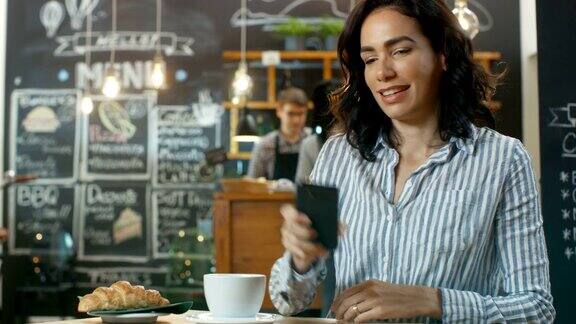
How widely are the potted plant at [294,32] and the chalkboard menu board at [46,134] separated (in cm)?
188

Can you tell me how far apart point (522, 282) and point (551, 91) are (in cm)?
251

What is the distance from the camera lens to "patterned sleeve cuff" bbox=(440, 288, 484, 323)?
67.1 inches

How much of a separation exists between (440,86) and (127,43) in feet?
21.4

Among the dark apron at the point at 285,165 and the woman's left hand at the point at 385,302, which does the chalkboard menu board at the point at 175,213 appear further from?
the woman's left hand at the point at 385,302

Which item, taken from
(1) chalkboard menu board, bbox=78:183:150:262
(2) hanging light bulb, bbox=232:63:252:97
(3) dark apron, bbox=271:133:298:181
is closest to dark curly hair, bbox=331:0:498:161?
(3) dark apron, bbox=271:133:298:181

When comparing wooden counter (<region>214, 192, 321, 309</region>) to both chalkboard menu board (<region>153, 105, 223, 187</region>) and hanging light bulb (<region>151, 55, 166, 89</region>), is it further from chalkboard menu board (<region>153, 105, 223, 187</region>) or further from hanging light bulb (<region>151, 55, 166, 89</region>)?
chalkboard menu board (<region>153, 105, 223, 187</region>)

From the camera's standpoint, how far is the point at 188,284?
7844 millimetres

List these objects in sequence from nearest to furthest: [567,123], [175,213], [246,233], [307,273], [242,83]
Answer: [307,273] < [567,123] < [246,233] < [242,83] < [175,213]

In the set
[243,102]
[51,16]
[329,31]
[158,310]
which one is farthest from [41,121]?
[158,310]

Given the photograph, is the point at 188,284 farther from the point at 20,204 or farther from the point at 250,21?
A: the point at 250,21

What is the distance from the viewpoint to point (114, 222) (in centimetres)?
809

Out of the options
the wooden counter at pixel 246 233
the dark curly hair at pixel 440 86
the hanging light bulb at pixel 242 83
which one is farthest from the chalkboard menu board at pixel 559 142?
the hanging light bulb at pixel 242 83

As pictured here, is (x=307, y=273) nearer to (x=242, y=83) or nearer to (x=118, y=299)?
(x=118, y=299)

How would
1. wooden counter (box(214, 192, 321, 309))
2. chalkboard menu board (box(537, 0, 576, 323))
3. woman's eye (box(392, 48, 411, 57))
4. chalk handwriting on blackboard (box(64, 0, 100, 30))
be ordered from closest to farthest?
woman's eye (box(392, 48, 411, 57)) → chalkboard menu board (box(537, 0, 576, 323)) → wooden counter (box(214, 192, 321, 309)) → chalk handwriting on blackboard (box(64, 0, 100, 30))
